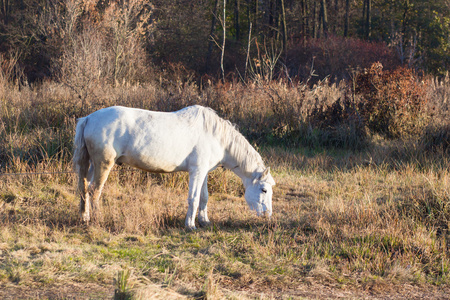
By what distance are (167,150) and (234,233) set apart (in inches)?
49.1

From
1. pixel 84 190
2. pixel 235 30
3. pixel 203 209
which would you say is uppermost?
pixel 235 30

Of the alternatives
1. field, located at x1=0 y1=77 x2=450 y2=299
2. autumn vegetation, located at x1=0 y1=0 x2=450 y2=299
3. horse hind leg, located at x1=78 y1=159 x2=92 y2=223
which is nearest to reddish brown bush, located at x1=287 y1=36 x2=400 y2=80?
autumn vegetation, located at x1=0 y1=0 x2=450 y2=299

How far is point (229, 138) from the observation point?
5.57 m

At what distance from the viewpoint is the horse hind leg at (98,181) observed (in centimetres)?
512

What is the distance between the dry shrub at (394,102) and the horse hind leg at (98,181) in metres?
6.89

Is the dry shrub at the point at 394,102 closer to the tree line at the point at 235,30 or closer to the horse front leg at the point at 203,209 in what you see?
the horse front leg at the point at 203,209

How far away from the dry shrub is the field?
3.07 ft

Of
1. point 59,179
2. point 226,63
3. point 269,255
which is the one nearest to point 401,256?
point 269,255

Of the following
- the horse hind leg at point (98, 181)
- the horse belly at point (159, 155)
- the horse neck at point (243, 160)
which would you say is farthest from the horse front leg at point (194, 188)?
the horse hind leg at point (98, 181)

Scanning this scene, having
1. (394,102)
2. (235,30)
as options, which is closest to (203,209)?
(394,102)

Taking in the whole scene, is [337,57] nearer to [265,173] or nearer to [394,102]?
[394,102]

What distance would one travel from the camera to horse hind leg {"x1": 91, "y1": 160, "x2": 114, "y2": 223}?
201 inches

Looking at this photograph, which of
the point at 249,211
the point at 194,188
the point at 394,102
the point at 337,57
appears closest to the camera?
the point at 194,188

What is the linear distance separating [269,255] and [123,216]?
2.01m
